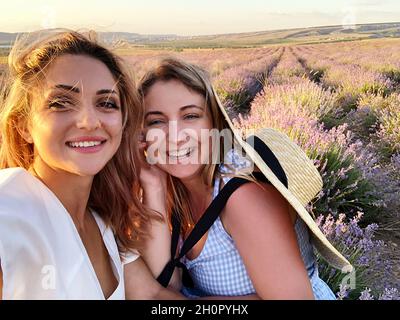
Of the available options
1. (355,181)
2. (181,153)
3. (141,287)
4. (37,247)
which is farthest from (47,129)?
(355,181)

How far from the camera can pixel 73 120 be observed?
160 cm

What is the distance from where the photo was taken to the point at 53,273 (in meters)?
1.39

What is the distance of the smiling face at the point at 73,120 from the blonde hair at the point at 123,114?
5 centimetres

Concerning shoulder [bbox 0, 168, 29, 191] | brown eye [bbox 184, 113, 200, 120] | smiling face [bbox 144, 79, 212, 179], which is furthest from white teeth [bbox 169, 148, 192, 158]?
shoulder [bbox 0, 168, 29, 191]

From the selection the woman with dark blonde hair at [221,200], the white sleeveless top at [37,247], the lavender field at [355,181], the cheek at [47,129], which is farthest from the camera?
the lavender field at [355,181]

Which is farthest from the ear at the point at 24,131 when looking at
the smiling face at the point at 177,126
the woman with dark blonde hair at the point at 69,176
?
→ the smiling face at the point at 177,126

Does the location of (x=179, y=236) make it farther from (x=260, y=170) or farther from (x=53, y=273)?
(x=53, y=273)

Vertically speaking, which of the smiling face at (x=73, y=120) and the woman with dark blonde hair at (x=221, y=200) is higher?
the smiling face at (x=73, y=120)

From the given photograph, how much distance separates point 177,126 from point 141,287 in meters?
0.62

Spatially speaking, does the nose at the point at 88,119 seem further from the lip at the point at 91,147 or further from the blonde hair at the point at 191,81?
the blonde hair at the point at 191,81

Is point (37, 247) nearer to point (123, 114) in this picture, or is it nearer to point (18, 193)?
point (18, 193)

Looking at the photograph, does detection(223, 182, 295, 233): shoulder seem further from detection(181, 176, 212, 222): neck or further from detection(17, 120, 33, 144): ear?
detection(17, 120, 33, 144): ear

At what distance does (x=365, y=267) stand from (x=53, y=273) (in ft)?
7.61

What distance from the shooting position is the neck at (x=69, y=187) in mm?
1699
